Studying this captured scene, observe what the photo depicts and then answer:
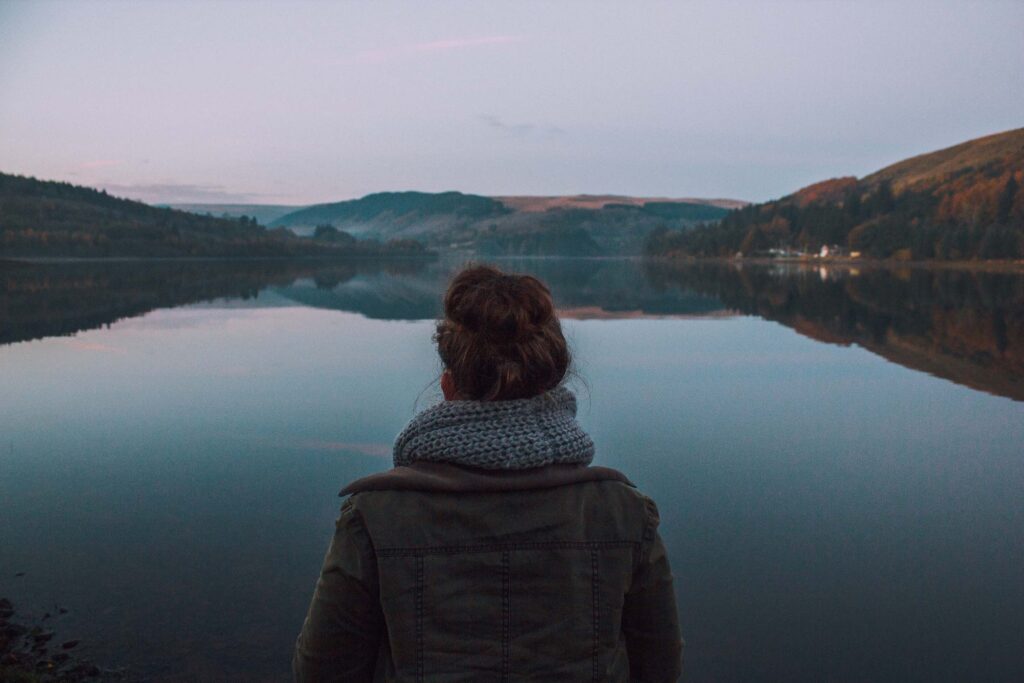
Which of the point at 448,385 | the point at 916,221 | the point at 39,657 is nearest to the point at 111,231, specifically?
the point at 916,221

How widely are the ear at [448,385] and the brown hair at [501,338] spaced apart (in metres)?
0.03

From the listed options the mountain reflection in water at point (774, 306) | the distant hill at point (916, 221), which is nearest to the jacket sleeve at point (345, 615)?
the mountain reflection in water at point (774, 306)

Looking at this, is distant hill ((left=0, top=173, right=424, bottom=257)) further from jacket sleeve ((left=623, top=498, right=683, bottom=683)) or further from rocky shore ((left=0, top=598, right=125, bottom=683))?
jacket sleeve ((left=623, top=498, right=683, bottom=683))

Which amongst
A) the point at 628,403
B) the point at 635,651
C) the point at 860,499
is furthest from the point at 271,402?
the point at 635,651

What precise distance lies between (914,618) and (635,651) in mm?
5192

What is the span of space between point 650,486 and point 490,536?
26.5 feet

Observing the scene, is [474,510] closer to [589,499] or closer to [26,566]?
[589,499]

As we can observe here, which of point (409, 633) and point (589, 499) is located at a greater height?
point (589, 499)

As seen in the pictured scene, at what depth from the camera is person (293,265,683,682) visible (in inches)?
73.3

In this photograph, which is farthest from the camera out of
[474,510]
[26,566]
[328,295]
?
[328,295]

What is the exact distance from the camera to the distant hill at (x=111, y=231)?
112m

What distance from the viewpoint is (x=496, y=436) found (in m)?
1.88

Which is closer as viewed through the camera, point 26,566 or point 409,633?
point 409,633

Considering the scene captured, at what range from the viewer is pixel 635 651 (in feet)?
7.32
